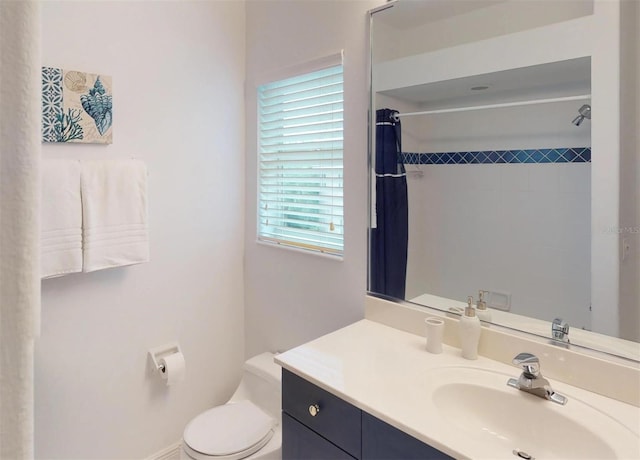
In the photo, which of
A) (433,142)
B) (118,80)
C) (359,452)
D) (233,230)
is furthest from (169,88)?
(359,452)

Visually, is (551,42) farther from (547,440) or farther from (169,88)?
(169,88)

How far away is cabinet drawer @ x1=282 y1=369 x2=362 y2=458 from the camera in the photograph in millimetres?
1150

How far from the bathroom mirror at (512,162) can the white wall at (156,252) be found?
0.88 meters

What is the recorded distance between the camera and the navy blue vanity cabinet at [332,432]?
41.0 inches

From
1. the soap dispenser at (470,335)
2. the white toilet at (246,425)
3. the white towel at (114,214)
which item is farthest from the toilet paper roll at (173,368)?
the soap dispenser at (470,335)

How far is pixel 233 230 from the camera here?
2289 mm

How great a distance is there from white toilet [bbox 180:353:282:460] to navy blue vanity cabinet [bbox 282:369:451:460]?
1.18 ft

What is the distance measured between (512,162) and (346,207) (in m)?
0.69

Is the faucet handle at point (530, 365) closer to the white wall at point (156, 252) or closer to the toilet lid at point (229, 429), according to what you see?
the toilet lid at point (229, 429)

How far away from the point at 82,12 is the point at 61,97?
1.17 feet

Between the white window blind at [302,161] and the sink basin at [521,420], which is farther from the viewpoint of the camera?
the white window blind at [302,161]

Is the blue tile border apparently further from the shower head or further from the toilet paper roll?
the toilet paper roll

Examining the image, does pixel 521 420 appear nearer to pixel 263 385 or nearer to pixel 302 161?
pixel 263 385

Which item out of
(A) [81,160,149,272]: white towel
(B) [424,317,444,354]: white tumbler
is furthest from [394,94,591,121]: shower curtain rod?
(A) [81,160,149,272]: white towel
